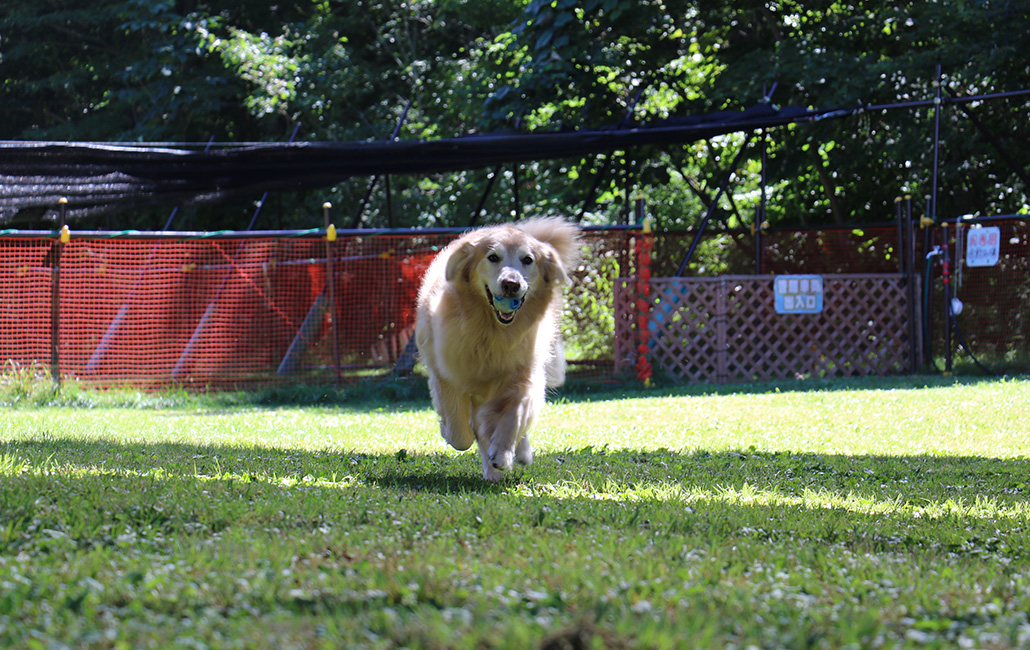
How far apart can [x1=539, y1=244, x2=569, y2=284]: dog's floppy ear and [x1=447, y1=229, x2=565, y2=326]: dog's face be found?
4 cm

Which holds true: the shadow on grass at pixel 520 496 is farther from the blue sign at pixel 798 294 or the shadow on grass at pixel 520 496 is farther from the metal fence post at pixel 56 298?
the blue sign at pixel 798 294

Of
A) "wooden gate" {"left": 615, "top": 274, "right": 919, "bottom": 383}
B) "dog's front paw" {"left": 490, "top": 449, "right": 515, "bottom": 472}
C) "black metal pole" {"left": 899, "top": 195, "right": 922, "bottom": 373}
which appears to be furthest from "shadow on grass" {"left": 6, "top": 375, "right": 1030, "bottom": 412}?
"dog's front paw" {"left": 490, "top": 449, "right": 515, "bottom": 472}

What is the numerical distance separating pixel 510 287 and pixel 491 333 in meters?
0.34

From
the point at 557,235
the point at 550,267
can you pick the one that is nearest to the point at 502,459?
the point at 550,267

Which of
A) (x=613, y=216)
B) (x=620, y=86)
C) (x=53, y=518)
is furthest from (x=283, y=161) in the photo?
(x=613, y=216)

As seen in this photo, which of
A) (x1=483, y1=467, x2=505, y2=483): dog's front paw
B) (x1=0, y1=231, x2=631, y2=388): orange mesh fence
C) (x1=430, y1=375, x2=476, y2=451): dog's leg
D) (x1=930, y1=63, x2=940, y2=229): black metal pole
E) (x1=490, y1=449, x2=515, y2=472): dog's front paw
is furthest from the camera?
(x1=930, y1=63, x2=940, y2=229): black metal pole

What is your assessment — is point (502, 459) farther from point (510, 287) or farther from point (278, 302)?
point (278, 302)

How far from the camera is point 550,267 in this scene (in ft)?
17.8

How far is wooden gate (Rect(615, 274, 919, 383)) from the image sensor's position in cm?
1227

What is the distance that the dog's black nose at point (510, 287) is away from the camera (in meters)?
4.97

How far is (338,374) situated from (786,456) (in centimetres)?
665

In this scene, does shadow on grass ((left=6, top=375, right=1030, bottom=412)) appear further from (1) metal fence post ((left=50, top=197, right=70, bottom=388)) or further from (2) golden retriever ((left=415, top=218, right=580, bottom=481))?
(2) golden retriever ((left=415, top=218, right=580, bottom=481))

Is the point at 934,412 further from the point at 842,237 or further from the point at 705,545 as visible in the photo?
the point at 705,545

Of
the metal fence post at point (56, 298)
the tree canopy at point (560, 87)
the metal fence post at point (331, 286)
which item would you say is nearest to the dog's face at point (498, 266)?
the metal fence post at point (331, 286)
